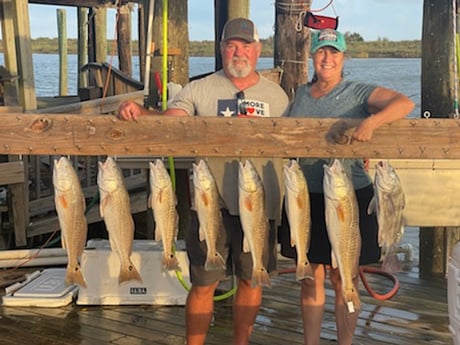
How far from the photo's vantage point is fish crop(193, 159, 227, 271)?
10.1 feet

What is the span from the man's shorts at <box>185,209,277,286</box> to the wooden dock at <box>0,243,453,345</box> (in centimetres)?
99

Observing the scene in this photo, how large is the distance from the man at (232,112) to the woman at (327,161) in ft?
0.63

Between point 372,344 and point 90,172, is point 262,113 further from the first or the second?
point 90,172

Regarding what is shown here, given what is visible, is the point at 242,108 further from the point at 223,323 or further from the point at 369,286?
the point at 369,286

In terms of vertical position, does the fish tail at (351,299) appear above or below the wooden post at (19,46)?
below

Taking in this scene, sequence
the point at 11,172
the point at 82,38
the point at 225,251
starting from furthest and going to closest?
the point at 82,38 → the point at 11,172 → the point at 225,251

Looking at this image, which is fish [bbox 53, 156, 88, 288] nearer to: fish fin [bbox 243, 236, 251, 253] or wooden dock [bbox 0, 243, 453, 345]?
fish fin [bbox 243, 236, 251, 253]

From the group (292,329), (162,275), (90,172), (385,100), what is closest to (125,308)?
(162,275)

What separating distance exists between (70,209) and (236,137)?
0.89 meters

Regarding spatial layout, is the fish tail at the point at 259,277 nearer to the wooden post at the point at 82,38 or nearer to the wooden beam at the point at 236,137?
the wooden beam at the point at 236,137

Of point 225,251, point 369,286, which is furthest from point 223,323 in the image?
point 369,286

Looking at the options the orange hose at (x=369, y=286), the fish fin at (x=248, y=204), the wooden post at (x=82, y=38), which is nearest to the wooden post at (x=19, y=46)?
the orange hose at (x=369, y=286)

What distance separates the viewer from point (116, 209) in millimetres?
3105

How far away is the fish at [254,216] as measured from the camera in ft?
10.2
